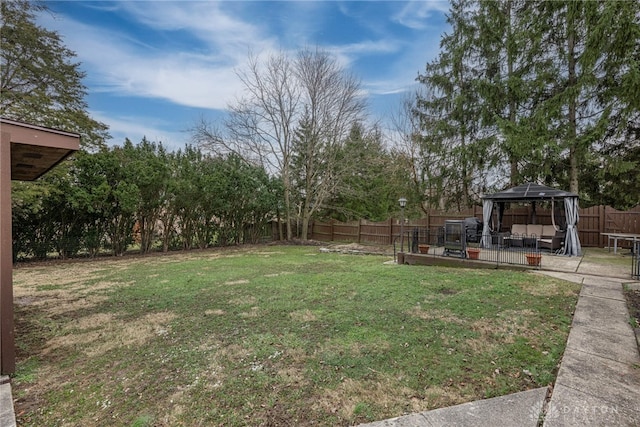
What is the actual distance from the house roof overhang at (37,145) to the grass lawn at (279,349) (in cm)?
221

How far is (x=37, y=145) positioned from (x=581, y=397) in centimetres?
547

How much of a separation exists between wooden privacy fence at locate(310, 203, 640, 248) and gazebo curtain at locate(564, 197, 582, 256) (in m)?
0.96

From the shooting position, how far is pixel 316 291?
5.45 meters

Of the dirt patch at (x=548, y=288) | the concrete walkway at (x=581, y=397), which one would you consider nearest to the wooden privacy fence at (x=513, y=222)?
the dirt patch at (x=548, y=288)

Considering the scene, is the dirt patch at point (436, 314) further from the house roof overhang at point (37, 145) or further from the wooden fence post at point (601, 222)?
the wooden fence post at point (601, 222)

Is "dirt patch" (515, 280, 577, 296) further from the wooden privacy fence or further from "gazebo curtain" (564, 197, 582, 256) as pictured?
the wooden privacy fence

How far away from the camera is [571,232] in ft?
30.9

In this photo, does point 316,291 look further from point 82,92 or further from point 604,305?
point 82,92

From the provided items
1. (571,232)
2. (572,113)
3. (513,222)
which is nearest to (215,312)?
(571,232)

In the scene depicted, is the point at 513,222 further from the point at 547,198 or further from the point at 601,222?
the point at 547,198

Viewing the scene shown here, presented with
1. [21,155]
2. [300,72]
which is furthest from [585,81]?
[21,155]

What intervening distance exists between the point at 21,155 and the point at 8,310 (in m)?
2.04

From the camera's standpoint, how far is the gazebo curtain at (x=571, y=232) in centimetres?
935

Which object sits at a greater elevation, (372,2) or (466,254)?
(372,2)
